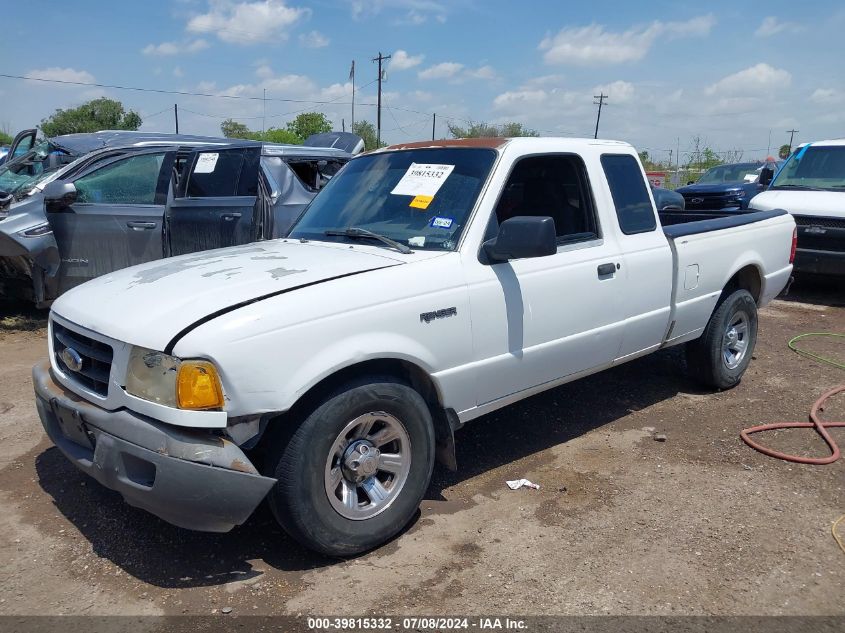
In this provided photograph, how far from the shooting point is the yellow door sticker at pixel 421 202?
3.81 metres

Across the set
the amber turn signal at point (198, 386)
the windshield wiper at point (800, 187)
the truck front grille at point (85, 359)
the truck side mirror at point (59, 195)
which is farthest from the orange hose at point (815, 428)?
the truck side mirror at point (59, 195)

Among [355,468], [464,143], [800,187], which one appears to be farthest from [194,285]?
[800,187]

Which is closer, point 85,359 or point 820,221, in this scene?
point 85,359

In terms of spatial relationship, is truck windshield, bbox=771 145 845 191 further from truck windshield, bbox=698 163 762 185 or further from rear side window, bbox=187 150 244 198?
rear side window, bbox=187 150 244 198

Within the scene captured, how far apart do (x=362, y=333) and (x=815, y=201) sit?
8.57 m

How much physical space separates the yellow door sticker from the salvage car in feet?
10.5

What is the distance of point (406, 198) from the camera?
3.91 m

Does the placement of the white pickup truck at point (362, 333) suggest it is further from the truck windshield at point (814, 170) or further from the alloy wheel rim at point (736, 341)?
the truck windshield at point (814, 170)

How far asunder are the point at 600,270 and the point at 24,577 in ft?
11.1

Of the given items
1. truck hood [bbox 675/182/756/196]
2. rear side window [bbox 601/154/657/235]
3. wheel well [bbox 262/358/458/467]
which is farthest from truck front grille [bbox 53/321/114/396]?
truck hood [bbox 675/182/756/196]

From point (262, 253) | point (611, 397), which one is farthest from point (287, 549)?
point (611, 397)

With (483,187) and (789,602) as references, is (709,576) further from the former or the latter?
(483,187)

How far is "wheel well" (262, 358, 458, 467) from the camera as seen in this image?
2977mm

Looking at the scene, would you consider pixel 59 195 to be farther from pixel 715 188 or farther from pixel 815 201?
pixel 715 188
